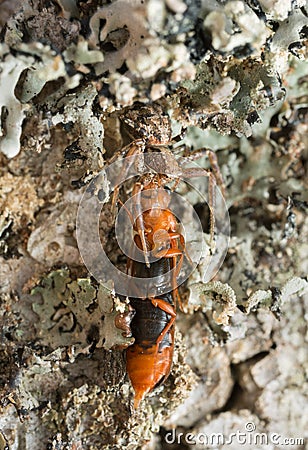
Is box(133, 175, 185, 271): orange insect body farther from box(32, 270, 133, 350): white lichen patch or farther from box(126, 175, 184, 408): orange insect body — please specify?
box(32, 270, 133, 350): white lichen patch

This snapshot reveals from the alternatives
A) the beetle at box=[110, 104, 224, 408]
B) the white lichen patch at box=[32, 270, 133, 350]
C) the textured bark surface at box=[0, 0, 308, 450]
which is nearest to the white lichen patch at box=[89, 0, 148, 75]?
the textured bark surface at box=[0, 0, 308, 450]

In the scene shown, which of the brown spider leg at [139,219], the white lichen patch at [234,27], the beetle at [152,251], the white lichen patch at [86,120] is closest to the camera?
the white lichen patch at [234,27]

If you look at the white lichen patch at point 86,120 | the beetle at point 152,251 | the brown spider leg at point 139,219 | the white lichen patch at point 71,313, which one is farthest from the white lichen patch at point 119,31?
the white lichen patch at point 71,313

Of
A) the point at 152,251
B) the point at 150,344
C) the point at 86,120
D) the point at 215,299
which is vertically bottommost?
the point at 150,344

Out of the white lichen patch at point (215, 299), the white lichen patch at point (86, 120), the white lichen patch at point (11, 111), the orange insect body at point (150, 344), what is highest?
the white lichen patch at point (86, 120)

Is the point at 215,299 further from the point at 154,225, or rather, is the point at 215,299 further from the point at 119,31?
the point at 119,31

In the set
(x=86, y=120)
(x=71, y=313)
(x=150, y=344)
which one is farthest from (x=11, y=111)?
(x=150, y=344)

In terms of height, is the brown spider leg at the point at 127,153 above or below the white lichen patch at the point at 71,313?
above

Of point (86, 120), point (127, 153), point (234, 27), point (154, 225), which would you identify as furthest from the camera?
point (154, 225)

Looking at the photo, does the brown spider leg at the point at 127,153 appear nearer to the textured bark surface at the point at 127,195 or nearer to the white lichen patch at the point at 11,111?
the textured bark surface at the point at 127,195

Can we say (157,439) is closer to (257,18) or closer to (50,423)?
(50,423)
